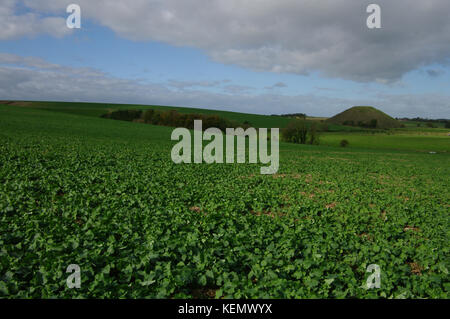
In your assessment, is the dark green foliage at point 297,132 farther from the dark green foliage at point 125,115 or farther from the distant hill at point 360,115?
the distant hill at point 360,115

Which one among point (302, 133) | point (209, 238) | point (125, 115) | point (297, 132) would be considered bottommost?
point (209, 238)

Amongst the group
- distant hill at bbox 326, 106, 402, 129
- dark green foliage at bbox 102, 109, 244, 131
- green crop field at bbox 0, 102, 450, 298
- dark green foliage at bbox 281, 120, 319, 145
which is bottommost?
green crop field at bbox 0, 102, 450, 298

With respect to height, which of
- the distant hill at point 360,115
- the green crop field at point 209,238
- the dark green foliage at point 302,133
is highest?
the distant hill at point 360,115

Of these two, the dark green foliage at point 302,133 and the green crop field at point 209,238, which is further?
the dark green foliage at point 302,133

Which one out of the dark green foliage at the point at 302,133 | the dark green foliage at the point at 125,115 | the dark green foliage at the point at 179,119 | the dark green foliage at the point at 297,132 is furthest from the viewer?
the dark green foliage at the point at 125,115

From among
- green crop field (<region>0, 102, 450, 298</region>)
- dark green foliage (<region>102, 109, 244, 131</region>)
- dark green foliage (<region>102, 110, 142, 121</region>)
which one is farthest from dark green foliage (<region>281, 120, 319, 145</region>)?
green crop field (<region>0, 102, 450, 298</region>)

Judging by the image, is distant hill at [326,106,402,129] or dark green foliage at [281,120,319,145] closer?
dark green foliage at [281,120,319,145]

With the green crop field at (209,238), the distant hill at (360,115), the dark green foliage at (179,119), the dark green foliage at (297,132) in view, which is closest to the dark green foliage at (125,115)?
the dark green foliage at (179,119)

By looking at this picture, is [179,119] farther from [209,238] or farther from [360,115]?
[360,115]

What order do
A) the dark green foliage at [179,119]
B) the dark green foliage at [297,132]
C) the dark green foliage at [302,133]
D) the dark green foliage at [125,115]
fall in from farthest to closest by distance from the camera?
the dark green foliage at [125,115] < the dark green foliage at [179,119] < the dark green foliage at [297,132] < the dark green foliage at [302,133]

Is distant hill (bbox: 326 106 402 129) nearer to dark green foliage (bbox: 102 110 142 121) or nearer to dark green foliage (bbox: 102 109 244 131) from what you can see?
dark green foliage (bbox: 102 109 244 131)

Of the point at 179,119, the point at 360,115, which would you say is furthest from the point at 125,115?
the point at 360,115
